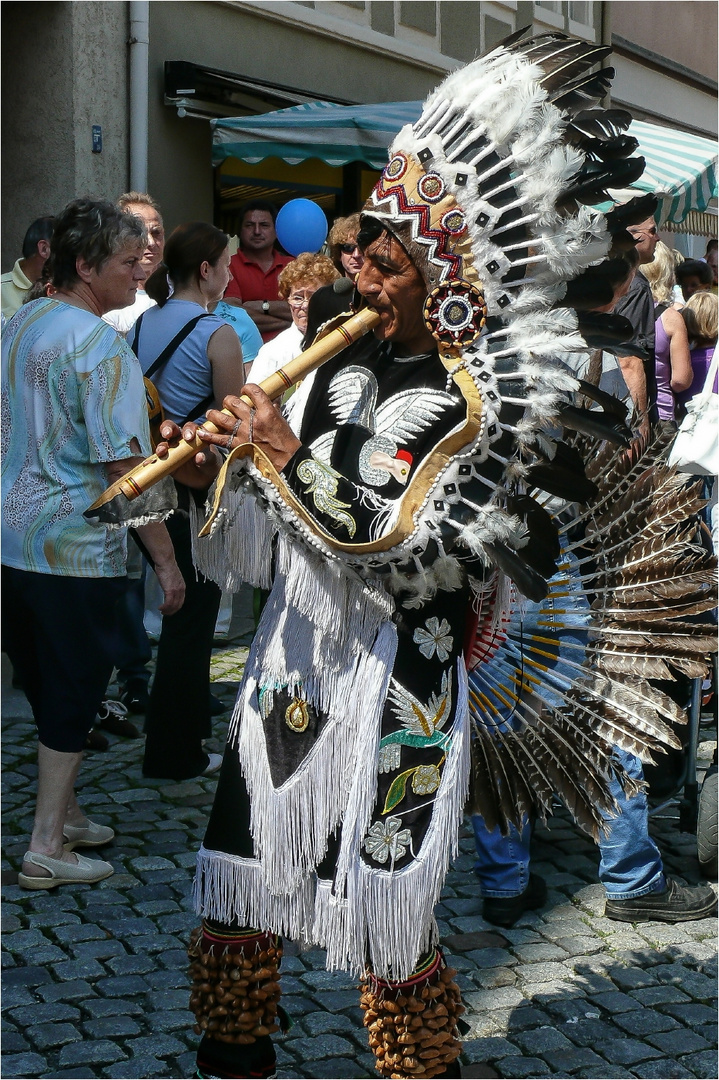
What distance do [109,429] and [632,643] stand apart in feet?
5.26

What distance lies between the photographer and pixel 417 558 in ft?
7.33

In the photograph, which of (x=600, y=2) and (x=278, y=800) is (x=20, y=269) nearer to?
(x=278, y=800)

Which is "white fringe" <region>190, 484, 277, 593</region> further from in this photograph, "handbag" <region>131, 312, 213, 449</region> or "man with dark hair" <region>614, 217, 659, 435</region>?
"man with dark hair" <region>614, 217, 659, 435</region>

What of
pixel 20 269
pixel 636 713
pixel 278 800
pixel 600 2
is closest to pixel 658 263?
pixel 20 269

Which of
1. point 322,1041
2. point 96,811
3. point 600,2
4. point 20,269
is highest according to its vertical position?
point 600,2

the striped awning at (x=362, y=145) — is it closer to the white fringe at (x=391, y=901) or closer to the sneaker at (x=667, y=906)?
the sneaker at (x=667, y=906)

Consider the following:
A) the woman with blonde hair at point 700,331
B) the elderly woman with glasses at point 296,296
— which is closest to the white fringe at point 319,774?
the elderly woman with glasses at point 296,296

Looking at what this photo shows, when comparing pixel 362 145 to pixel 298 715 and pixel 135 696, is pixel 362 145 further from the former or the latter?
pixel 298 715

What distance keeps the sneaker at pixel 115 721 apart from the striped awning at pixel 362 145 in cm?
478

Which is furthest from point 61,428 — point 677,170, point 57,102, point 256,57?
point 256,57

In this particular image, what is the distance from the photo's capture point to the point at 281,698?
8.07 feet

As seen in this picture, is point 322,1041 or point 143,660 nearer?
point 322,1041

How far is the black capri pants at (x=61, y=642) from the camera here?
143 inches

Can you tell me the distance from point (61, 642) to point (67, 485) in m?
0.47
